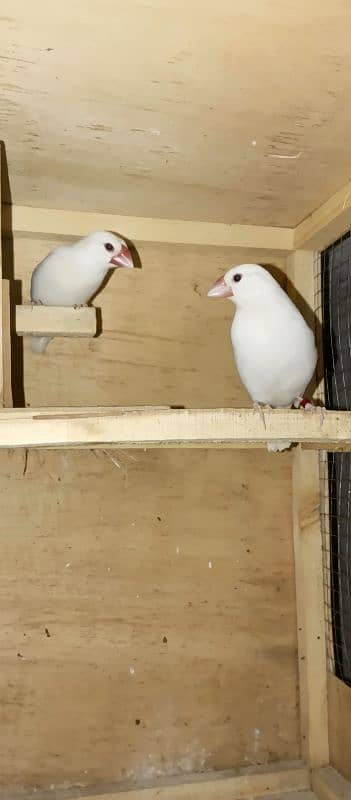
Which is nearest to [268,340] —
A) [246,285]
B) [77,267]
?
[246,285]

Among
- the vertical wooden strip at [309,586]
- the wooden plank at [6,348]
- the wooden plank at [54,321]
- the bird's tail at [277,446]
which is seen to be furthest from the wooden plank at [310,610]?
the wooden plank at [6,348]

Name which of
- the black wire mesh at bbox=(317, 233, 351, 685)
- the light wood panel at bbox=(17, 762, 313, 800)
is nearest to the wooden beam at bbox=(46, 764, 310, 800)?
the light wood panel at bbox=(17, 762, 313, 800)

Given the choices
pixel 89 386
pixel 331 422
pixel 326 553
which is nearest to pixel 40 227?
pixel 89 386

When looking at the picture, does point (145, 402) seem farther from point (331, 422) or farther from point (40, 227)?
point (331, 422)

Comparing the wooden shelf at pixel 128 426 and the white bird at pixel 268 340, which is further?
the white bird at pixel 268 340

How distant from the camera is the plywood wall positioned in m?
1.21

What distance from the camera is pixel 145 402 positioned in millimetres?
1295

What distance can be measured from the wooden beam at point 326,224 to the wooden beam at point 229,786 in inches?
35.5

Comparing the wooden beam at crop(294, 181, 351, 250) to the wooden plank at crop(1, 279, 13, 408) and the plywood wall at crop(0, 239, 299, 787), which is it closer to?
the plywood wall at crop(0, 239, 299, 787)

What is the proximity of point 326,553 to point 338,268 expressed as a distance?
1.64 ft

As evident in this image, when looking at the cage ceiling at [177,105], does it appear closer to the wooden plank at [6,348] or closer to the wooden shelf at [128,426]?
the wooden plank at [6,348]

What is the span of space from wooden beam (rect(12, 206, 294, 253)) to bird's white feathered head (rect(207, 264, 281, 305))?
129 mm

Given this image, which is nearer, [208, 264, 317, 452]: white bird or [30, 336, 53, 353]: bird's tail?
[208, 264, 317, 452]: white bird

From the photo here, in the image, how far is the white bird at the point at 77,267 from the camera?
1175 millimetres
